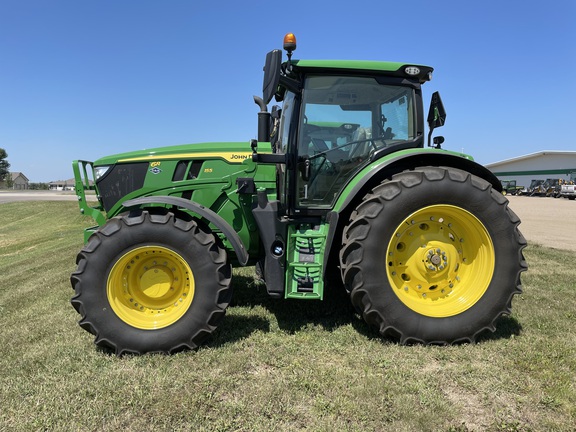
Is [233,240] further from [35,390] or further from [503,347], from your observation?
[503,347]

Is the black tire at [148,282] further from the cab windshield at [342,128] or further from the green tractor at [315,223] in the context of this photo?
the cab windshield at [342,128]

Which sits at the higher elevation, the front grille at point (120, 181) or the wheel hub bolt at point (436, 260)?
the front grille at point (120, 181)

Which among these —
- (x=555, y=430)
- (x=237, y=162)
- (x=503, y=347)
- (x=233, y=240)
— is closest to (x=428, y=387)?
(x=555, y=430)

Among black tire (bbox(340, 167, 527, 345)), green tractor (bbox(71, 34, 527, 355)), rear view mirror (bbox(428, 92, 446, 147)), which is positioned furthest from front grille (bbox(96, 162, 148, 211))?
rear view mirror (bbox(428, 92, 446, 147))

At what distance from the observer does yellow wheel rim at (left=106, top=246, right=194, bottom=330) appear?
10.7ft

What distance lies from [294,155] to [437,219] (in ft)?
4.72

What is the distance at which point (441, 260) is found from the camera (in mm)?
3463

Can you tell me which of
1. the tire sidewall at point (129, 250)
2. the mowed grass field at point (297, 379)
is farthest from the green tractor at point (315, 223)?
the mowed grass field at point (297, 379)

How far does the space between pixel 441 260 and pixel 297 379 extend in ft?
5.50

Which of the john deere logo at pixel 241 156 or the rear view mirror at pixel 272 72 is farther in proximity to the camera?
the john deere logo at pixel 241 156

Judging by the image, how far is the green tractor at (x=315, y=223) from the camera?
10.6 feet

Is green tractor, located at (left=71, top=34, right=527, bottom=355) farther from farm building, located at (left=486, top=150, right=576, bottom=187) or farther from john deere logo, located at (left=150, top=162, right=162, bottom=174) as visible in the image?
farm building, located at (left=486, top=150, right=576, bottom=187)

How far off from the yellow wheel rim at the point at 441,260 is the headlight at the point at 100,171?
2.94 m

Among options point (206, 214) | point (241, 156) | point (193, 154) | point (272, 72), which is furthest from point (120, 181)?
point (272, 72)
